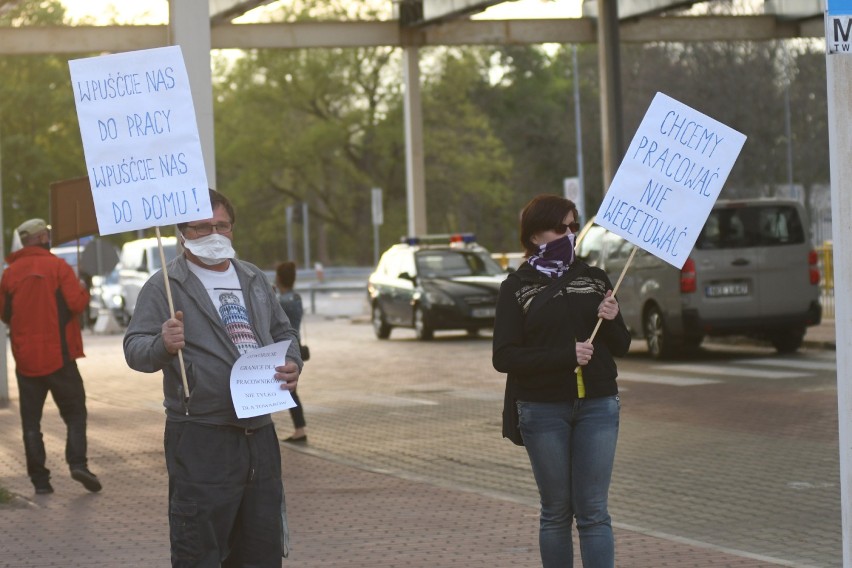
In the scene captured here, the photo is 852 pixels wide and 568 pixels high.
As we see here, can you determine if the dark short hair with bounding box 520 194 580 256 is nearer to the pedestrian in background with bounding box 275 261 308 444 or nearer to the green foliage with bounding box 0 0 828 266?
the pedestrian in background with bounding box 275 261 308 444

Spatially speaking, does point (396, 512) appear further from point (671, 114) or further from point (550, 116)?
point (550, 116)

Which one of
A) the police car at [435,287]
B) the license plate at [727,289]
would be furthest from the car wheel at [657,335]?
the police car at [435,287]

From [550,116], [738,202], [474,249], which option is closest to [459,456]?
[738,202]

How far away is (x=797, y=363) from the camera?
770 inches

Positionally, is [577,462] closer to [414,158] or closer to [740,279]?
[740,279]

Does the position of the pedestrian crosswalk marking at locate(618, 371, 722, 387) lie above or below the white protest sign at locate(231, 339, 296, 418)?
below

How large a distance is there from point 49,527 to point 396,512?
201 centimetres

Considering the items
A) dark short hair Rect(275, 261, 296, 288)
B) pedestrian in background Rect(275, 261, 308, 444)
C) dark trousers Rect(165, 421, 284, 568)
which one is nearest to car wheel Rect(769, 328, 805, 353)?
pedestrian in background Rect(275, 261, 308, 444)

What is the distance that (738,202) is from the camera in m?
20.4

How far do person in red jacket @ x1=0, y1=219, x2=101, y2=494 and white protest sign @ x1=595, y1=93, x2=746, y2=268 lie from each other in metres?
5.45

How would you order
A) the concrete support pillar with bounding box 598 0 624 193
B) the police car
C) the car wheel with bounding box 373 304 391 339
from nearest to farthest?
1. the concrete support pillar with bounding box 598 0 624 193
2. the police car
3. the car wheel with bounding box 373 304 391 339

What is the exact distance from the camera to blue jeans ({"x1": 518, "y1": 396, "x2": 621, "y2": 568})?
6012mm

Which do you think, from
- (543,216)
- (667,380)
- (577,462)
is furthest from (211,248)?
(667,380)

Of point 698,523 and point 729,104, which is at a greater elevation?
point 729,104
